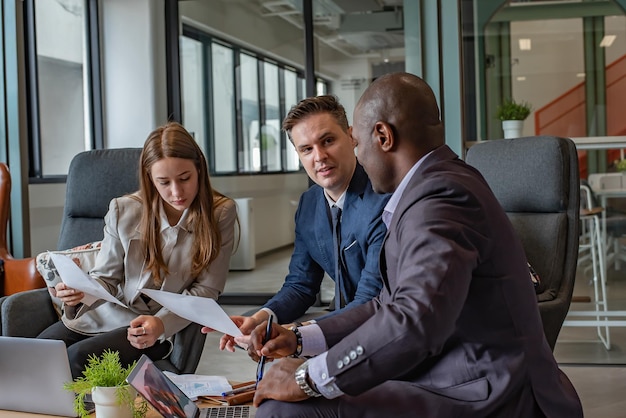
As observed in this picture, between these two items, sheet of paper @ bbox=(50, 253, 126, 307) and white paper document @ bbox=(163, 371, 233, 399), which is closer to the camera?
white paper document @ bbox=(163, 371, 233, 399)

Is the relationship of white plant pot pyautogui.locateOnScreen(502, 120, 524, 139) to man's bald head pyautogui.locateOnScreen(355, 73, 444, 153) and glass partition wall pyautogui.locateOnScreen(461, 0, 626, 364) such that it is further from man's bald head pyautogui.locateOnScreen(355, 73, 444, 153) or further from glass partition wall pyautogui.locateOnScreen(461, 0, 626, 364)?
man's bald head pyautogui.locateOnScreen(355, 73, 444, 153)

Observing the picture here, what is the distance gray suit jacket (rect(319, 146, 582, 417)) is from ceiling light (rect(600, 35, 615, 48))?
10.8ft

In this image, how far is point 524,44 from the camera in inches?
174

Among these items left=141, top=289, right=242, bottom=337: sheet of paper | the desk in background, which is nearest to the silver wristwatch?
left=141, top=289, right=242, bottom=337: sheet of paper

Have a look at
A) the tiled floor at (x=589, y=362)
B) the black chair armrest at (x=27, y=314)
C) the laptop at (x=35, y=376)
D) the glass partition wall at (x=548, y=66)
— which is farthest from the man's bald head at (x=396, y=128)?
the glass partition wall at (x=548, y=66)

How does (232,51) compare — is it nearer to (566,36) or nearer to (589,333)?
(566,36)

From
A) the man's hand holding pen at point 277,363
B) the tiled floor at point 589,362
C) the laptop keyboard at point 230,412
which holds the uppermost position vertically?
the man's hand holding pen at point 277,363

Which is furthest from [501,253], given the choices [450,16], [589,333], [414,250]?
[589,333]

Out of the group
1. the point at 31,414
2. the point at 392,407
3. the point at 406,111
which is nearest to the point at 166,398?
the point at 31,414

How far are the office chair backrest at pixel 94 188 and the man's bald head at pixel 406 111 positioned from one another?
5.67ft

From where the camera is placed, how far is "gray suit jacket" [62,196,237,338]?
2.45 metres

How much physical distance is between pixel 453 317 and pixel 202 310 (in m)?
0.70

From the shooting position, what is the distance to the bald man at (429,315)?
48.0 inches

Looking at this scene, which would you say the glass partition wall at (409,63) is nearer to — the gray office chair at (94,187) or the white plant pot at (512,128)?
the white plant pot at (512,128)
